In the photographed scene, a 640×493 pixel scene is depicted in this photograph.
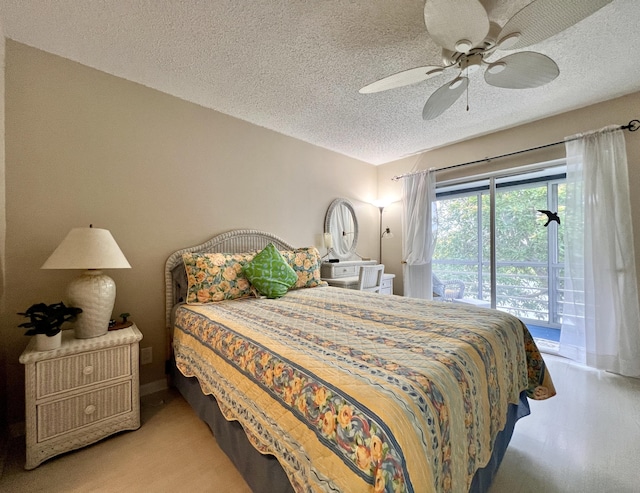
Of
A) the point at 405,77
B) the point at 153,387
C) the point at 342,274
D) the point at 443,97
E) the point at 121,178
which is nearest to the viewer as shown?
the point at 405,77

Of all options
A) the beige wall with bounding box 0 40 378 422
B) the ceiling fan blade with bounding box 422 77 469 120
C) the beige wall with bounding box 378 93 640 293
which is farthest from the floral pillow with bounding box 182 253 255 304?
the beige wall with bounding box 378 93 640 293

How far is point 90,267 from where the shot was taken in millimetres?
1498

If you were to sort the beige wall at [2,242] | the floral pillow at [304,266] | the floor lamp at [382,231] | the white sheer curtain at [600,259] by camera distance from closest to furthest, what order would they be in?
the beige wall at [2,242], the white sheer curtain at [600,259], the floral pillow at [304,266], the floor lamp at [382,231]

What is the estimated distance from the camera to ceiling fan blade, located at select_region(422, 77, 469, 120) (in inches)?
64.5

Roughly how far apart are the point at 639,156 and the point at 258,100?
348 cm

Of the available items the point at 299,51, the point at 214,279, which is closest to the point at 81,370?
the point at 214,279

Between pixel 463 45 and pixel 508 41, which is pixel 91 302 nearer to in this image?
pixel 463 45

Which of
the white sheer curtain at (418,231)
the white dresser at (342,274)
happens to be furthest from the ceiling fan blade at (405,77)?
the white sheer curtain at (418,231)

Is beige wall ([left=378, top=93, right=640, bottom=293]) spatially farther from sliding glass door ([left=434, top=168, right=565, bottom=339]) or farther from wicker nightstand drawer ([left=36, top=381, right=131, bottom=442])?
wicker nightstand drawer ([left=36, top=381, right=131, bottom=442])

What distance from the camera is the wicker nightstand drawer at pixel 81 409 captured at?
1401 mm

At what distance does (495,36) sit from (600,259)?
2.30m

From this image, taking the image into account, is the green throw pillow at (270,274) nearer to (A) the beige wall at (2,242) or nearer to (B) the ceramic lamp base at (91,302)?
(B) the ceramic lamp base at (91,302)

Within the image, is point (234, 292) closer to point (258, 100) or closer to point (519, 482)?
point (258, 100)

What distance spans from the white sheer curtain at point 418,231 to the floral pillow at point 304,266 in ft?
5.46
